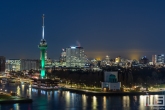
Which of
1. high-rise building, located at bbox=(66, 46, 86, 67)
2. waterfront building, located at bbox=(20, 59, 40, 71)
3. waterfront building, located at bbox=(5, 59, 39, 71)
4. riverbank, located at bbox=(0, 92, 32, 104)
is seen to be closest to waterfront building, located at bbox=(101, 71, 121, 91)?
riverbank, located at bbox=(0, 92, 32, 104)

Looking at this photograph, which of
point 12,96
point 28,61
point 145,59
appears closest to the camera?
point 12,96

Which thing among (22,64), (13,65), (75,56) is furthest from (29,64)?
(75,56)

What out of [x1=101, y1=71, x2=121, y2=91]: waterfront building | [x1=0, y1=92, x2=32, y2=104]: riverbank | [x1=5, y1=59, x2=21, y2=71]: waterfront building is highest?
[x1=5, y1=59, x2=21, y2=71]: waterfront building

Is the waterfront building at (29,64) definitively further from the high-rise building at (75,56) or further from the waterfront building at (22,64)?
the high-rise building at (75,56)

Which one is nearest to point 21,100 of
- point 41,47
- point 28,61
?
point 41,47

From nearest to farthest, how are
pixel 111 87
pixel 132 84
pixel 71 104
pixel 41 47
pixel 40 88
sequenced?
pixel 71 104 < pixel 111 87 < pixel 132 84 < pixel 40 88 < pixel 41 47

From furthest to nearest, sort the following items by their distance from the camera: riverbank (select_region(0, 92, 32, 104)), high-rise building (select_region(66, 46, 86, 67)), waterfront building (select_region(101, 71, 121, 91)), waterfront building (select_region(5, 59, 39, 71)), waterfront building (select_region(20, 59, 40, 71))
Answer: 1. high-rise building (select_region(66, 46, 86, 67))
2. waterfront building (select_region(5, 59, 39, 71))
3. waterfront building (select_region(20, 59, 40, 71))
4. waterfront building (select_region(101, 71, 121, 91))
5. riverbank (select_region(0, 92, 32, 104))

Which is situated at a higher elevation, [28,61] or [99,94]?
[28,61]

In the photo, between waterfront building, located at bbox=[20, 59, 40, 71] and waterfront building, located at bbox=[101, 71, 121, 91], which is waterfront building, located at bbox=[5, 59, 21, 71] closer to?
waterfront building, located at bbox=[20, 59, 40, 71]

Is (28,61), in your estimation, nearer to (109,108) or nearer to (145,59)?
(145,59)

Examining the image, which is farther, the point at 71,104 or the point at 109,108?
the point at 71,104
